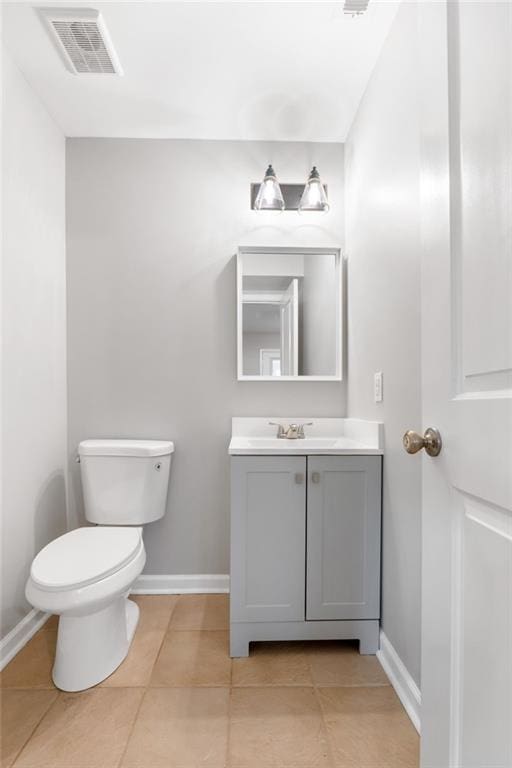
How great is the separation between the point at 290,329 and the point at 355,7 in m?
1.24

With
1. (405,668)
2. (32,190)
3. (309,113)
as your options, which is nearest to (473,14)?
(309,113)

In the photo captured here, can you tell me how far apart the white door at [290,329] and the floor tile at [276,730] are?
134cm

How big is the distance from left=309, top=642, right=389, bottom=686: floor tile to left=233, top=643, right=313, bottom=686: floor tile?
0.04 meters

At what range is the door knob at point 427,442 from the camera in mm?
742

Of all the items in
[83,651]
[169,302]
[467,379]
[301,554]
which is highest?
[169,302]

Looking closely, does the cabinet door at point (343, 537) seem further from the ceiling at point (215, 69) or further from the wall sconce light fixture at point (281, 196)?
the ceiling at point (215, 69)

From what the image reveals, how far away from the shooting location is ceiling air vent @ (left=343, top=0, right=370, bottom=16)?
1.36 meters

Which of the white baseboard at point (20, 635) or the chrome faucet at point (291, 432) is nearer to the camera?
the white baseboard at point (20, 635)

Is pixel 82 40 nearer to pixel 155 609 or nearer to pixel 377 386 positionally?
pixel 377 386

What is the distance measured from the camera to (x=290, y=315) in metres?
2.12

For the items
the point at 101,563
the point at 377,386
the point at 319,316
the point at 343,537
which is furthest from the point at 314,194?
the point at 101,563

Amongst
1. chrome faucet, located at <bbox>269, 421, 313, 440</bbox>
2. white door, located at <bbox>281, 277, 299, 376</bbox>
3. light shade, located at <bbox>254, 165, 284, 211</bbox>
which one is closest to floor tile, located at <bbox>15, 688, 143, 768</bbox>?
chrome faucet, located at <bbox>269, 421, 313, 440</bbox>

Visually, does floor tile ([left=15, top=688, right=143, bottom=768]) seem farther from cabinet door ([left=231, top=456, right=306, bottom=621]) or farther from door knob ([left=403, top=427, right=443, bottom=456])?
door knob ([left=403, top=427, right=443, bottom=456])

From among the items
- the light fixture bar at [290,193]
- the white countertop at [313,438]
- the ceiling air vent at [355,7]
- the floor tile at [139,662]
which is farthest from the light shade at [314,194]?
the floor tile at [139,662]
